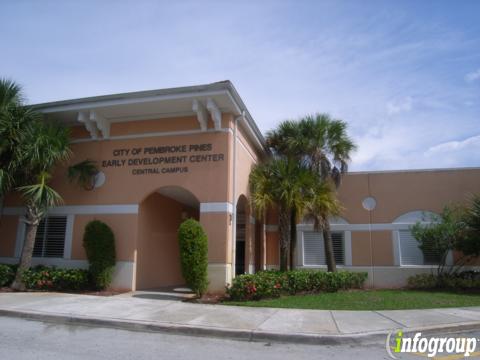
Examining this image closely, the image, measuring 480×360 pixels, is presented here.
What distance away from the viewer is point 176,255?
52.4 feet

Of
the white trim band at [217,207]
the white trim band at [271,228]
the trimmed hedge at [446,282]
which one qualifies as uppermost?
the white trim band at [217,207]

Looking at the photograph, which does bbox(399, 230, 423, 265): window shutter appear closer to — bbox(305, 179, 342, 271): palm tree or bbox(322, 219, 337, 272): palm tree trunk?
bbox(322, 219, 337, 272): palm tree trunk

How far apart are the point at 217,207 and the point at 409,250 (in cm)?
836

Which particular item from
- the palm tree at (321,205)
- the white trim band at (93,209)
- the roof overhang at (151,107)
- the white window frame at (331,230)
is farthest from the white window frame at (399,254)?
the white trim band at (93,209)

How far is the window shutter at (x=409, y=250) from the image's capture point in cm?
1542

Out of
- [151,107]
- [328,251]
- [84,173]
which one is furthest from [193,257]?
[328,251]

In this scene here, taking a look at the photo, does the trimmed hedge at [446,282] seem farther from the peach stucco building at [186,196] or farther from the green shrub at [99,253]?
the green shrub at [99,253]

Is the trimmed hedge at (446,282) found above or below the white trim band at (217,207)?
below

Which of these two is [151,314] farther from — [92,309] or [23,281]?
[23,281]

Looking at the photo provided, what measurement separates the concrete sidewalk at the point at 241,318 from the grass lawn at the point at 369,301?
570mm

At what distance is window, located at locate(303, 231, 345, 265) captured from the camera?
16188 mm

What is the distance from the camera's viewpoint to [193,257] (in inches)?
421

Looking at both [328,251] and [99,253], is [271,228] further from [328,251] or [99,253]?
[99,253]

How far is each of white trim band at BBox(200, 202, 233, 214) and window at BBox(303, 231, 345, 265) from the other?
5539 millimetres
